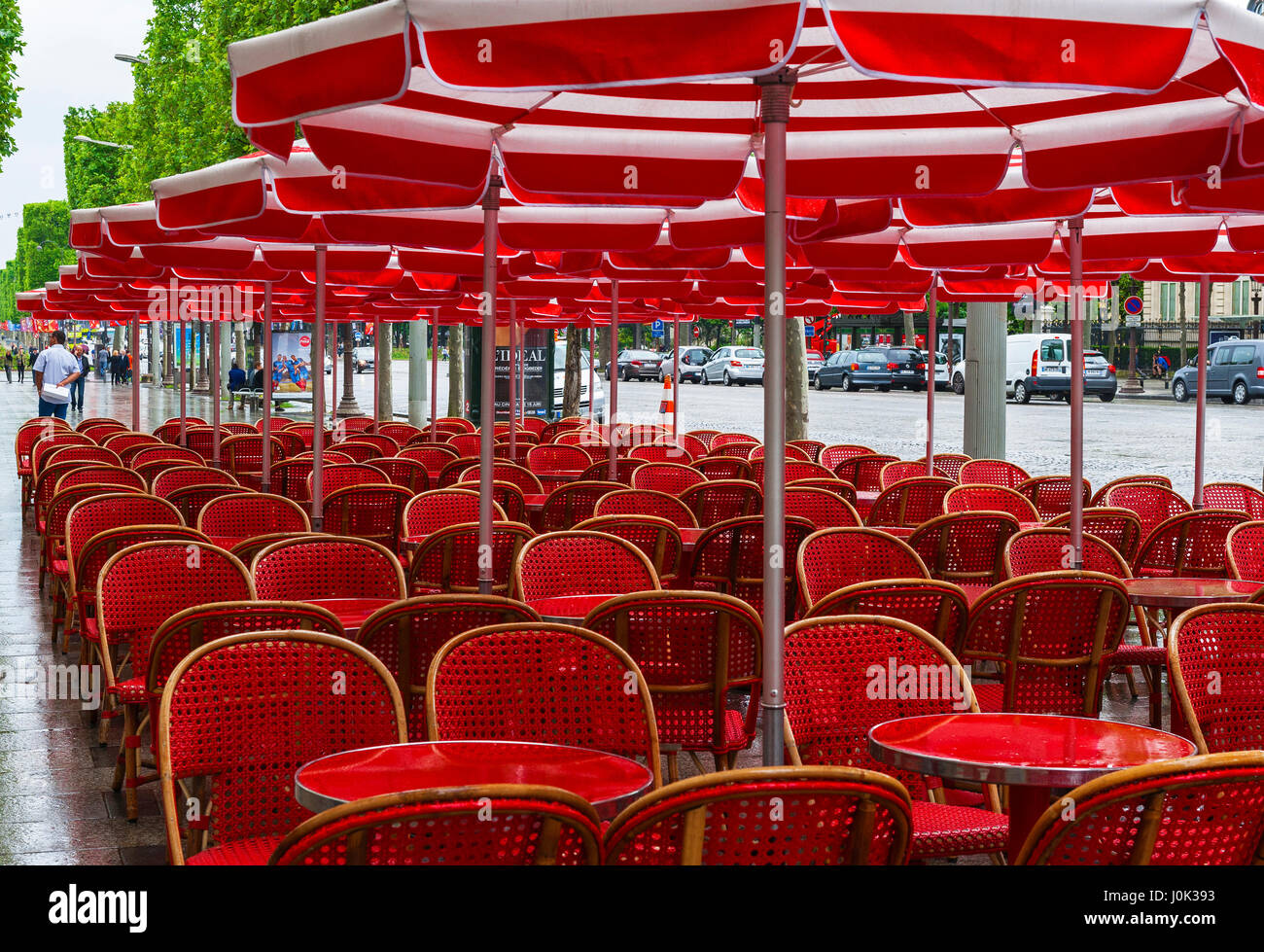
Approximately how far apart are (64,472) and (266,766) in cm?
642

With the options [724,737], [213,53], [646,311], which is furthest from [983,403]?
[213,53]

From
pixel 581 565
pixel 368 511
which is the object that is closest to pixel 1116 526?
pixel 581 565

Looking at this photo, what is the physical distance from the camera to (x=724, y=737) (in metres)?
5.14

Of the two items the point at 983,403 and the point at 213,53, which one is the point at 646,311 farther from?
the point at 213,53

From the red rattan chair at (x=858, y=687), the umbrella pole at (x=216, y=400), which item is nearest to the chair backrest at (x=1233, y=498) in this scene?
the red rattan chair at (x=858, y=687)

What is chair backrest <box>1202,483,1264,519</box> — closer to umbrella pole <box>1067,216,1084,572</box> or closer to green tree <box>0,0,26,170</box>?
umbrella pole <box>1067,216,1084,572</box>

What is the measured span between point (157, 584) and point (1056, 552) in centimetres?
394

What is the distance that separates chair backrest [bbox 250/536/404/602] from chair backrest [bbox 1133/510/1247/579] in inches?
159

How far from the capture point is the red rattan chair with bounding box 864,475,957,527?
920 centimetres

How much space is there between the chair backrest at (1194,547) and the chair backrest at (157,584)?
468 cm

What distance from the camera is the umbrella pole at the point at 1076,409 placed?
6.59m

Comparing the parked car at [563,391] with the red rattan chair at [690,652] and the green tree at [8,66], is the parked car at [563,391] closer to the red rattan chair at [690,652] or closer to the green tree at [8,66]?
the green tree at [8,66]

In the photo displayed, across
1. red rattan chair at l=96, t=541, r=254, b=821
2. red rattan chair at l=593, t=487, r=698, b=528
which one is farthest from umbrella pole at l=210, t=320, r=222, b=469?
red rattan chair at l=96, t=541, r=254, b=821

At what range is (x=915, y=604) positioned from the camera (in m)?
5.05
